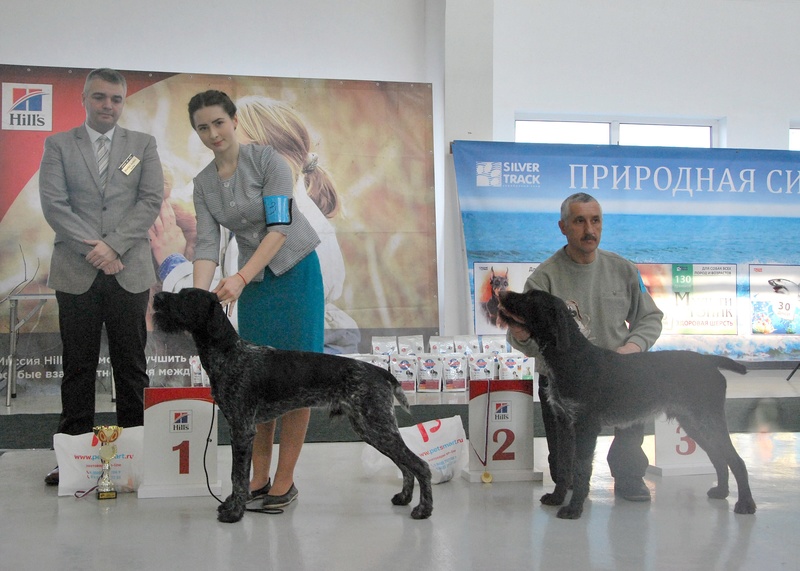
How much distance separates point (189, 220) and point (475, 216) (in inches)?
89.4

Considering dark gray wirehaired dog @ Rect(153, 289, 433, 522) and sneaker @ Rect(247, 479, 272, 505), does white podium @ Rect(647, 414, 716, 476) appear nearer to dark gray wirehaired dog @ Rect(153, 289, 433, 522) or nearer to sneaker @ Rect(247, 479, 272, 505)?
dark gray wirehaired dog @ Rect(153, 289, 433, 522)

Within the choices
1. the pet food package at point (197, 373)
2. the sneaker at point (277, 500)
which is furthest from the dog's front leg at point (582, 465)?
the pet food package at point (197, 373)

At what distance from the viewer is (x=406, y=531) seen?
243 cm

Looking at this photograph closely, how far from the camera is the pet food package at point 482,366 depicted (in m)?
5.42

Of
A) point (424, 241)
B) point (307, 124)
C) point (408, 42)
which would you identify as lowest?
point (424, 241)

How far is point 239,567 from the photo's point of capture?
2.07 m

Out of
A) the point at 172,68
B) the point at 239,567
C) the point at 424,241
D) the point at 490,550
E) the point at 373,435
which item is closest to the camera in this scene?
the point at 239,567

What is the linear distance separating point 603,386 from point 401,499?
87 cm

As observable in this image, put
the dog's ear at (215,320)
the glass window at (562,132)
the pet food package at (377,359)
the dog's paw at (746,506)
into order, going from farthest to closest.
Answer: the glass window at (562,132) → the pet food package at (377,359) → the dog's paw at (746,506) → the dog's ear at (215,320)

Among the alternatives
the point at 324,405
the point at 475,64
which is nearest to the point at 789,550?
the point at 324,405

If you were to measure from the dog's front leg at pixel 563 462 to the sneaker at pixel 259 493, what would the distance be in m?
1.07

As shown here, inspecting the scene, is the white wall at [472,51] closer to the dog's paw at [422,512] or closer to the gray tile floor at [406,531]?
the gray tile floor at [406,531]

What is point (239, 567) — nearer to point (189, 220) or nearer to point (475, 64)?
point (189, 220)

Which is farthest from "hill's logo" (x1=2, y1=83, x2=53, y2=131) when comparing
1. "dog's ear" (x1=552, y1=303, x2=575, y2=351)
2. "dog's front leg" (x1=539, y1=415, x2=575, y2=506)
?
"dog's front leg" (x1=539, y1=415, x2=575, y2=506)
